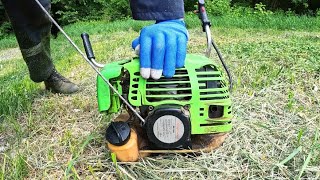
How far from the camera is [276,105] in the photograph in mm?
2006

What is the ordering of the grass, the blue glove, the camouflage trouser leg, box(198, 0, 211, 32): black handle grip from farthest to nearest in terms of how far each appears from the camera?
the camouflage trouser leg
box(198, 0, 211, 32): black handle grip
the grass
the blue glove

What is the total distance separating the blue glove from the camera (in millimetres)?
1336

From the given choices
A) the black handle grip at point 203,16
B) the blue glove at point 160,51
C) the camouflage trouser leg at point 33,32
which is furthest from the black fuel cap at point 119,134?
the camouflage trouser leg at point 33,32

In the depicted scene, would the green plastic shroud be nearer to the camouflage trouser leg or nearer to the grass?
the grass

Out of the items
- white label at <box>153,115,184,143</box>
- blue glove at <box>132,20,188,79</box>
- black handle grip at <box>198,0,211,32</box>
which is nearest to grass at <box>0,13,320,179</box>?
white label at <box>153,115,184,143</box>

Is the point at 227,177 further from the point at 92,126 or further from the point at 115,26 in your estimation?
the point at 115,26

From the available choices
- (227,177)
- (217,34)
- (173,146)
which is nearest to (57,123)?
(173,146)

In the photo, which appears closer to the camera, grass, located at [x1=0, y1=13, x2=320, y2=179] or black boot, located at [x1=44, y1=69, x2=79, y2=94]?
grass, located at [x1=0, y1=13, x2=320, y2=179]

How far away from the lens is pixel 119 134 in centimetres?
138

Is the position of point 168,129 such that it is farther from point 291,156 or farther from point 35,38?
point 35,38

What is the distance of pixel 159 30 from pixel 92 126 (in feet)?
2.37

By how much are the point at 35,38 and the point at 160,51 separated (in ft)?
3.71

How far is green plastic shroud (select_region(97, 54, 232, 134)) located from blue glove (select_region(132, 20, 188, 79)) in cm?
5

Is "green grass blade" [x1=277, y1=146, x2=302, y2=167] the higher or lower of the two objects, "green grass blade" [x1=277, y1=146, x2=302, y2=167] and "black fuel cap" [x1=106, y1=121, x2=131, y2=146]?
the lower
